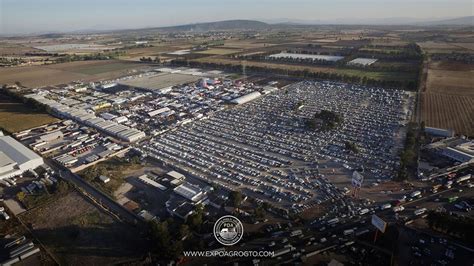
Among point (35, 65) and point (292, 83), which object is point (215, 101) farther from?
point (35, 65)

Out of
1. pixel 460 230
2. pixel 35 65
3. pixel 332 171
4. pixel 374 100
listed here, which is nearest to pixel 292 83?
pixel 374 100

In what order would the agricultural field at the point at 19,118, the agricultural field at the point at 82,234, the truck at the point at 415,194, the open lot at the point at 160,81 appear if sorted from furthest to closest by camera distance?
the open lot at the point at 160,81 < the agricultural field at the point at 19,118 < the truck at the point at 415,194 < the agricultural field at the point at 82,234

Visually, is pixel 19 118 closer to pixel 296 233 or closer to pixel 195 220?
pixel 195 220

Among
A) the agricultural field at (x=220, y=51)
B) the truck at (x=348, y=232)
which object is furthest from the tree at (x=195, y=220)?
the agricultural field at (x=220, y=51)

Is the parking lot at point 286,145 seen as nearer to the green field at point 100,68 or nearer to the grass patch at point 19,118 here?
the grass patch at point 19,118

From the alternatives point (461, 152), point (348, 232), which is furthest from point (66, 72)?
point (461, 152)
